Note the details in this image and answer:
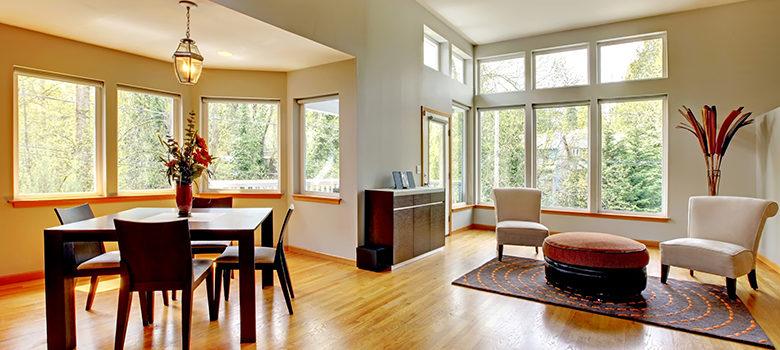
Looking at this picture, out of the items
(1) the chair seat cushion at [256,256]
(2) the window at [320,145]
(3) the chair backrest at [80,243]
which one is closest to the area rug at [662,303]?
(1) the chair seat cushion at [256,256]

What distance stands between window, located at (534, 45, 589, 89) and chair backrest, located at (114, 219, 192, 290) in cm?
617

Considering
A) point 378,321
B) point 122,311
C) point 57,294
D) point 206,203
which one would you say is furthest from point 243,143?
point 378,321

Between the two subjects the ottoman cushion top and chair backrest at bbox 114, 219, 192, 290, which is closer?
chair backrest at bbox 114, 219, 192, 290

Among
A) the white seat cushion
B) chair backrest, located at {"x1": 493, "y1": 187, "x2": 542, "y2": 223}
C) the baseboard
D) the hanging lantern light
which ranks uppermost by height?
the hanging lantern light

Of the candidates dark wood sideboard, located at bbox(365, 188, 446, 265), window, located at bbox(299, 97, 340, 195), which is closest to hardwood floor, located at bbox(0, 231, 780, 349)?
dark wood sideboard, located at bbox(365, 188, 446, 265)

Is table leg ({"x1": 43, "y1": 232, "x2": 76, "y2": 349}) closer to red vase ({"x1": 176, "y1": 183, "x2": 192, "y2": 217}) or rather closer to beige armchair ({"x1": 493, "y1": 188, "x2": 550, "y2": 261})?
red vase ({"x1": 176, "y1": 183, "x2": 192, "y2": 217})

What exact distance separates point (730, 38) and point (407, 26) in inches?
177

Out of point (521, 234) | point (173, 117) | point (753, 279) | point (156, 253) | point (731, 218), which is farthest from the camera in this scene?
point (173, 117)

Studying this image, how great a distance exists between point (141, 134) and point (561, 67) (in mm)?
6415

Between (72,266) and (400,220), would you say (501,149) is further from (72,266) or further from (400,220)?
(72,266)

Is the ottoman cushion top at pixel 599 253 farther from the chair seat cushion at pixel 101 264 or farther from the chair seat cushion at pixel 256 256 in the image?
the chair seat cushion at pixel 101 264

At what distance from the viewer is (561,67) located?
21.6 ft

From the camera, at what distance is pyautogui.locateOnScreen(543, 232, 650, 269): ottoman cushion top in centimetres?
337

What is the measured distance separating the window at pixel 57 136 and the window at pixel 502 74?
5.92 m
